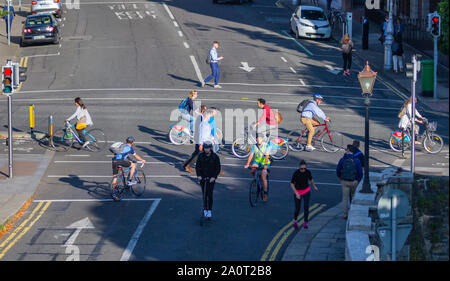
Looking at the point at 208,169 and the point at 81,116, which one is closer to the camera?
the point at 208,169

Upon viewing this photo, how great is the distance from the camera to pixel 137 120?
3006 centimetres

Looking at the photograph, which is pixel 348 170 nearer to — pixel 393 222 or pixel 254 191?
pixel 254 191

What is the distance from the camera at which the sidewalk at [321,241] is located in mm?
17016

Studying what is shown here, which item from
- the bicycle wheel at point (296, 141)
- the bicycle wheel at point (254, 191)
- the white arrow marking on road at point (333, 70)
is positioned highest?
the white arrow marking on road at point (333, 70)

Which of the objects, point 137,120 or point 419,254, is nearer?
point 419,254

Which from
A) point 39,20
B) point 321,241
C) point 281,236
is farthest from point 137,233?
point 39,20

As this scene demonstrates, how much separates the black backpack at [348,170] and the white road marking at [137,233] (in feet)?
15.5

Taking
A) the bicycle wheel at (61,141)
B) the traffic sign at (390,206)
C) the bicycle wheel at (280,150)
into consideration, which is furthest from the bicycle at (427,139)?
the traffic sign at (390,206)

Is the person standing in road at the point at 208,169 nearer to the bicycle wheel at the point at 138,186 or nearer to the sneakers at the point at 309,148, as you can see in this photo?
the bicycle wheel at the point at 138,186

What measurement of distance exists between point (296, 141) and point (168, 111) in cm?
684

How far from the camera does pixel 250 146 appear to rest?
83.3 feet
